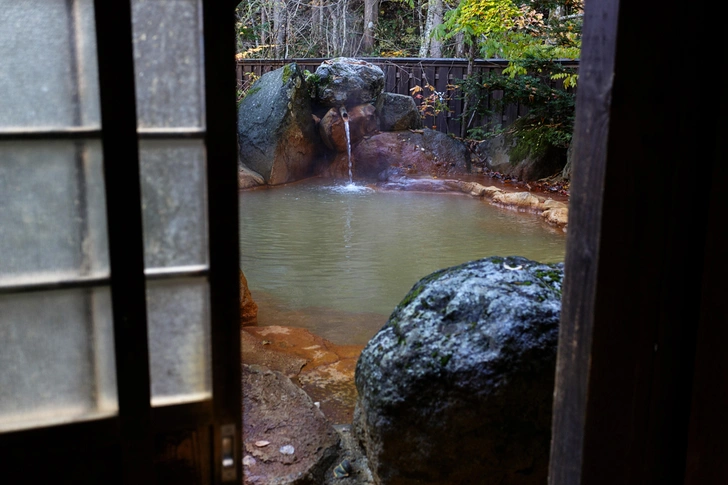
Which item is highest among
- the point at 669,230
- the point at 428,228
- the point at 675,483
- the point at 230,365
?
the point at 669,230

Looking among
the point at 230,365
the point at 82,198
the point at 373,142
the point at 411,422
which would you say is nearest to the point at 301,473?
the point at 411,422

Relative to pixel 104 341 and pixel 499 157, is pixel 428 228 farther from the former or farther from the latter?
pixel 104 341

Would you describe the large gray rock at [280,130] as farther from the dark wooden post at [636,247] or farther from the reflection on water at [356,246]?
the dark wooden post at [636,247]

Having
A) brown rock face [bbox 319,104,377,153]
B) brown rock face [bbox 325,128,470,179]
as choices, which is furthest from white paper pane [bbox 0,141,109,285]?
brown rock face [bbox 319,104,377,153]

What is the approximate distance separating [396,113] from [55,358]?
39.0 ft

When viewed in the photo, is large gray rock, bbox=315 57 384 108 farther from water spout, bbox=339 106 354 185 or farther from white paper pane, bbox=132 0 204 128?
white paper pane, bbox=132 0 204 128

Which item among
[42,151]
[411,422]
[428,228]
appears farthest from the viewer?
[428,228]

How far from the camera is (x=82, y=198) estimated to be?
1213 millimetres

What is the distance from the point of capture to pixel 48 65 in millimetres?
1182

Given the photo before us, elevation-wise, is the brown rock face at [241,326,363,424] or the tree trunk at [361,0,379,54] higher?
the tree trunk at [361,0,379,54]

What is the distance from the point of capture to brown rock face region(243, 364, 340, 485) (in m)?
2.81

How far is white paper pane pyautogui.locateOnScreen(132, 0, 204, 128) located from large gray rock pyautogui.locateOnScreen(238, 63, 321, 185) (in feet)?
34.1

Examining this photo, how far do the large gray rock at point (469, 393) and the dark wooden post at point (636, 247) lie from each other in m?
1.07

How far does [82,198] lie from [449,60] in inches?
538
